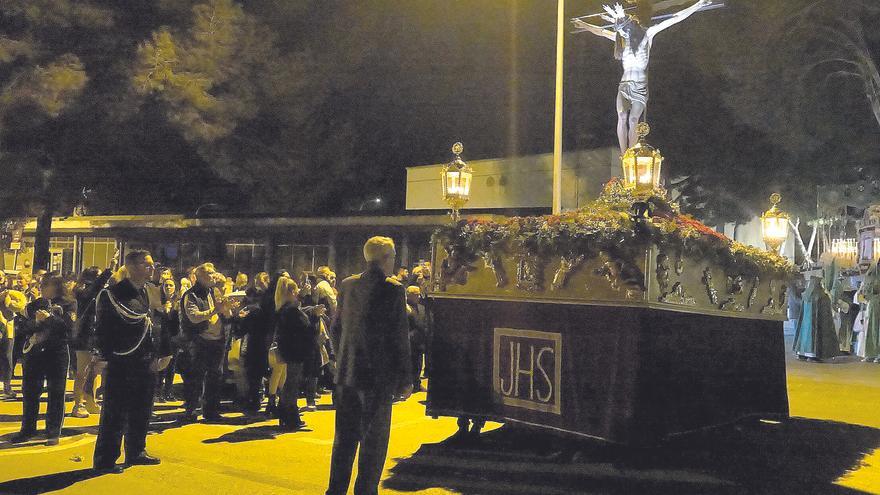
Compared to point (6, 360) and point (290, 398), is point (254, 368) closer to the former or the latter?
point (290, 398)

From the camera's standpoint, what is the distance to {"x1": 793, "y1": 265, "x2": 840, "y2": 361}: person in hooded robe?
17266mm

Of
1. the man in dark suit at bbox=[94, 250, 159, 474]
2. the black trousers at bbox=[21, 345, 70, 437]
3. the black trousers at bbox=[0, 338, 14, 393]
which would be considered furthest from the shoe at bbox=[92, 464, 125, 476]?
the black trousers at bbox=[0, 338, 14, 393]

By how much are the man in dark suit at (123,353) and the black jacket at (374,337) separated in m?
2.26

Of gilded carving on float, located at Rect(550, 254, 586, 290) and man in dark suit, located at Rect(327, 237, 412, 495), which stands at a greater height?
gilded carving on float, located at Rect(550, 254, 586, 290)

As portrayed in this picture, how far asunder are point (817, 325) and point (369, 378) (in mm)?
15341

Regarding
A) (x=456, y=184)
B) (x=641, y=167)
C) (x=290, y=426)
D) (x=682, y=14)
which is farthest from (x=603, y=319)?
(x=682, y=14)

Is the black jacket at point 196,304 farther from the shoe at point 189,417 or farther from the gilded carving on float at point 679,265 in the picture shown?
the gilded carving on float at point 679,265

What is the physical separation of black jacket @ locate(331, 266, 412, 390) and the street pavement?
1.39m

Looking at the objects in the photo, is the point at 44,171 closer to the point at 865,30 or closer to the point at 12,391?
the point at 12,391

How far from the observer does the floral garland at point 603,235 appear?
6680 millimetres

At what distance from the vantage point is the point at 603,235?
670 centimetres

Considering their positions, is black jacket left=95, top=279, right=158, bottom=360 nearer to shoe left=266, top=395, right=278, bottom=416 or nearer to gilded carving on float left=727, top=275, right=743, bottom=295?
shoe left=266, top=395, right=278, bottom=416

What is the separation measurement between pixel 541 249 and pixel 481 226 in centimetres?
83

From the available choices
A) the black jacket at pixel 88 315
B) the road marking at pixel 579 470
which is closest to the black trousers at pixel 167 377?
the black jacket at pixel 88 315
